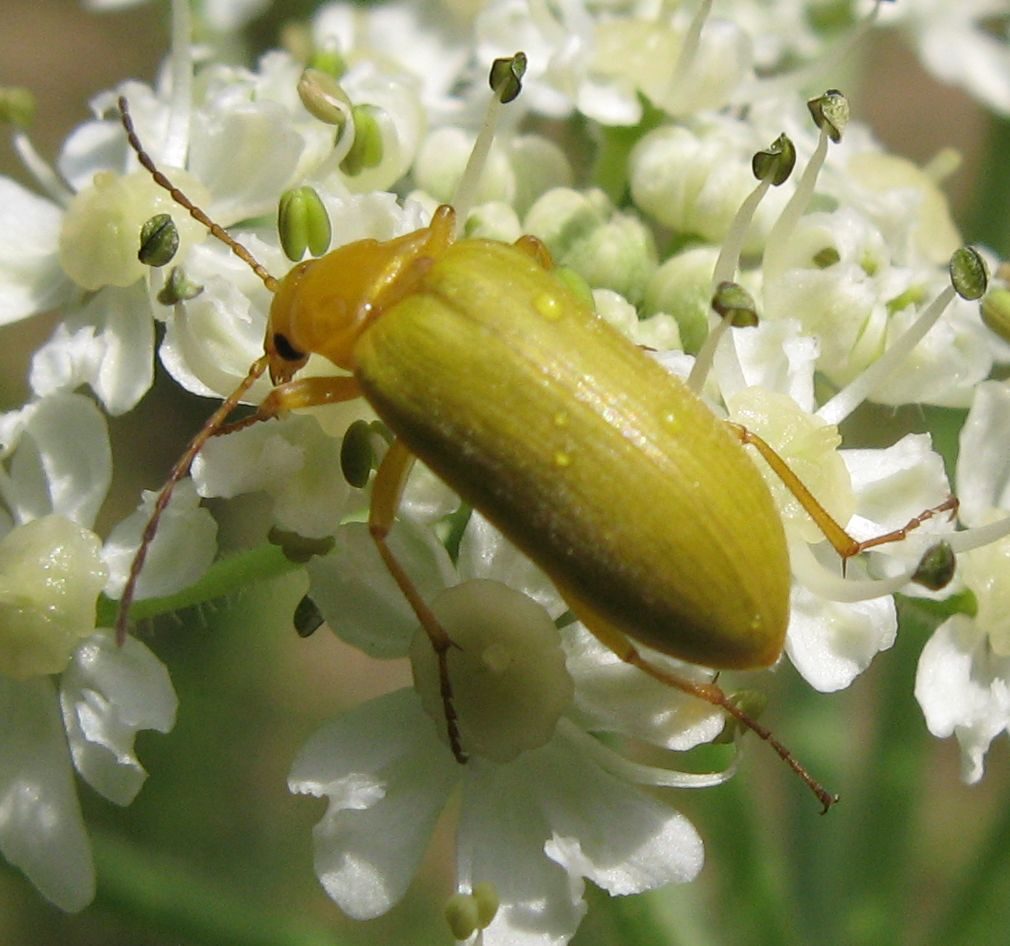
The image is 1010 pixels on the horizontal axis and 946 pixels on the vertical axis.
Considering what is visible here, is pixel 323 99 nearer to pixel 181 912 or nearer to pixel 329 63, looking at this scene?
pixel 329 63

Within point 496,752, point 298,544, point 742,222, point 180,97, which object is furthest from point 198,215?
point 496,752

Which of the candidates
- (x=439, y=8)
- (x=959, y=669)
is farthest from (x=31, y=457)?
(x=439, y=8)

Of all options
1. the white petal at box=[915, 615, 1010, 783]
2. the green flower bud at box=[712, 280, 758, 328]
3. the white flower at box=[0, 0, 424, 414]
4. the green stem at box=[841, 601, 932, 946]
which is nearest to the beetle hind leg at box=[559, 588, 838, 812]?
the white petal at box=[915, 615, 1010, 783]

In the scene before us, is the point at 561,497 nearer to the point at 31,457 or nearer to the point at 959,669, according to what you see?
the point at 959,669

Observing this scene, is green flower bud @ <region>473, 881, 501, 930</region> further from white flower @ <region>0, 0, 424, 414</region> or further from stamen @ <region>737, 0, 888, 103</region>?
stamen @ <region>737, 0, 888, 103</region>

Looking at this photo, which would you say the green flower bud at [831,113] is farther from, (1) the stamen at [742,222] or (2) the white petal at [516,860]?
(2) the white petal at [516,860]

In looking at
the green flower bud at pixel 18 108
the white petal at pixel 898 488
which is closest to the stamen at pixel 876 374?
the white petal at pixel 898 488
